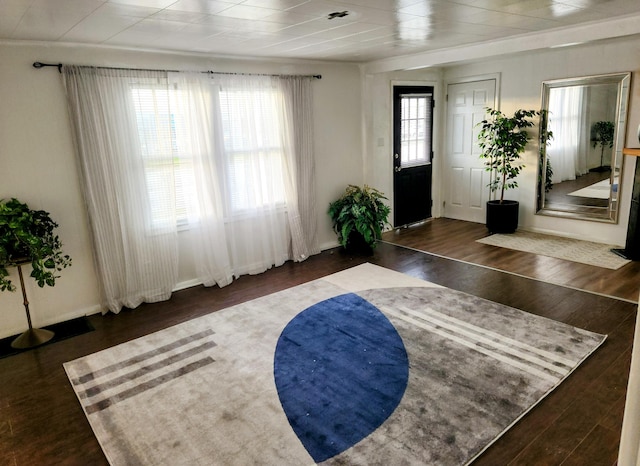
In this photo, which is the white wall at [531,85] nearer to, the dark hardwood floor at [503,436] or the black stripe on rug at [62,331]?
the dark hardwood floor at [503,436]

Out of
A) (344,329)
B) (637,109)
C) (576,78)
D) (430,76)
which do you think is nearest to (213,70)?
(344,329)

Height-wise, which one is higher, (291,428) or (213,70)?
(213,70)

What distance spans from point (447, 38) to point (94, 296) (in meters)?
4.25

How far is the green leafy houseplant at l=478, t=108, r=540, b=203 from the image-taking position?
5902 mm

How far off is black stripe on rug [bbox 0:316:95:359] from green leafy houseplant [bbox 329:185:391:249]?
3062mm

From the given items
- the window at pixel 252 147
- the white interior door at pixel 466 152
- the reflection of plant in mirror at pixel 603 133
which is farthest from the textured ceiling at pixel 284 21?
the white interior door at pixel 466 152

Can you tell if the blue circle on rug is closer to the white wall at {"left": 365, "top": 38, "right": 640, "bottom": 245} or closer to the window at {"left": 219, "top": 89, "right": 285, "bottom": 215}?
the window at {"left": 219, "top": 89, "right": 285, "bottom": 215}

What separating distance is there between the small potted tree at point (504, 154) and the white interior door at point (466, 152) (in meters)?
0.24

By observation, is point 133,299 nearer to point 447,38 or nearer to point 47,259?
point 47,259

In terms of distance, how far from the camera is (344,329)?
3.68 metres

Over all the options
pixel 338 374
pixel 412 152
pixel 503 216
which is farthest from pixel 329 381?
pixel 412 152

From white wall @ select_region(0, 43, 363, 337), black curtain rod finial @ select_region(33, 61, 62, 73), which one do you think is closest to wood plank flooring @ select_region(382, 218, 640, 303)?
white wall @ select_region(0, 43, 363, 337)

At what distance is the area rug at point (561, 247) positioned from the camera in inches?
195

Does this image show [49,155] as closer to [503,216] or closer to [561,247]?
[503,216]
